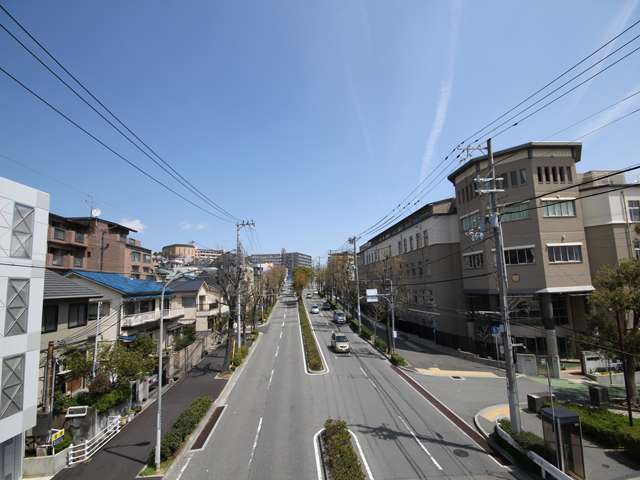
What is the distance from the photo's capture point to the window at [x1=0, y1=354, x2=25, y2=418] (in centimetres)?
1305

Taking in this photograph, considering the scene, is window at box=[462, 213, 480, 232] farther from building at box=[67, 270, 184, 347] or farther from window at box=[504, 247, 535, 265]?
building at box=[67, 270, 184, 347]

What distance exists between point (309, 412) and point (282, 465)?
6.16 meters

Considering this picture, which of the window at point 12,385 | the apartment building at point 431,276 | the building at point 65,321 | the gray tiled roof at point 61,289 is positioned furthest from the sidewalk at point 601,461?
the gray tiled roof at point 61,289

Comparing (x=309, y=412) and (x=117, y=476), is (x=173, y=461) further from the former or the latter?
(x=309, y=412)

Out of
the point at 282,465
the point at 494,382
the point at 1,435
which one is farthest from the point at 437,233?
the point at 1,435

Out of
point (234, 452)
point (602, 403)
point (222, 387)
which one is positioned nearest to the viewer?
point (234, 452)

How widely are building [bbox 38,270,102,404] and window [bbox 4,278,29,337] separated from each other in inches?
271

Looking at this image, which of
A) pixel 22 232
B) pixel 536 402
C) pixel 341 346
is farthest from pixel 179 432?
pixel 341 346

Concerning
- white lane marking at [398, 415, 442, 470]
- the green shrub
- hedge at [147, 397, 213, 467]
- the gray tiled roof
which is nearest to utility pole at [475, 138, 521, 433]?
white lane marking at [398, 415, 442, 470]

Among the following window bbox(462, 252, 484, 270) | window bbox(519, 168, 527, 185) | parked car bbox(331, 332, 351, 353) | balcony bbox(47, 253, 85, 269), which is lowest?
parked car bbox(331, 332, 351, 353)

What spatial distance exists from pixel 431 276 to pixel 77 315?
37.7 m

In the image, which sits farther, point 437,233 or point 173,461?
point 437,233

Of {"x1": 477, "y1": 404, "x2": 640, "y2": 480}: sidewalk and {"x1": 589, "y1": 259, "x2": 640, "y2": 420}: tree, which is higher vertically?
{"x1": 589, "y1": 259, "x2": 640, "y2": 420}: tree

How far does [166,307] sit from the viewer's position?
40094 millimetres
